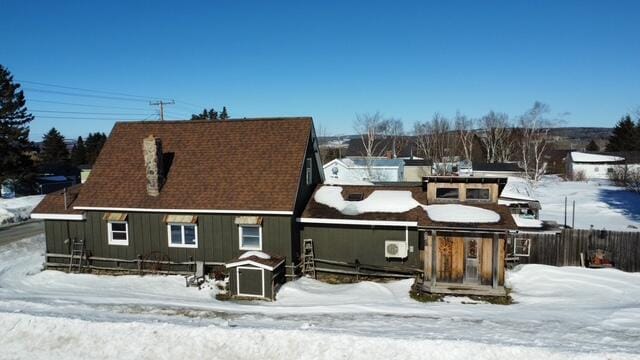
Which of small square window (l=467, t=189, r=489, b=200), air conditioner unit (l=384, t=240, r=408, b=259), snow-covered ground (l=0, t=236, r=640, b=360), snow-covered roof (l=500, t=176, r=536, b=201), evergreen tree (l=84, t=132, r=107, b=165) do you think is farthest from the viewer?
evergreen tree (l=84, t=132, r=107, b=165)

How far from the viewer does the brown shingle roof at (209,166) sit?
19047 mm

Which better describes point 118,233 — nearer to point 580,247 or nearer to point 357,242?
point 357,242

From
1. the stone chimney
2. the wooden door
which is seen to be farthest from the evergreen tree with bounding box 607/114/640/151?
the stone chimney

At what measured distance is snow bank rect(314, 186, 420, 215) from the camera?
1870 cm

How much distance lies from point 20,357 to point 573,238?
68.2 feet

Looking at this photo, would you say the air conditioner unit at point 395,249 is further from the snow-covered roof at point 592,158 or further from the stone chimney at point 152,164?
the snow-covered roof at point 592,158

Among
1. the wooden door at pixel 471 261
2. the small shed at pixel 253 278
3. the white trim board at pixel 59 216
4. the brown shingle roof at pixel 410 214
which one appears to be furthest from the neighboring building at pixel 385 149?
the small shed at pixel 253 278

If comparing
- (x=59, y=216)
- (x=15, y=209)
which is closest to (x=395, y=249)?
(x=59, y=216)

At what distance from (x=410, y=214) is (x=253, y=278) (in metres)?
6.93

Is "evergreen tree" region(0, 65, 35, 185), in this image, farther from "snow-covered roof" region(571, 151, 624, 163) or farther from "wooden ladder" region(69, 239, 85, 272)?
"snow-covered roof" region(571, 151, 624, 163)

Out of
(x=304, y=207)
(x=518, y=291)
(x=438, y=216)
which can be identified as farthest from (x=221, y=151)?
(x=518, y=291)

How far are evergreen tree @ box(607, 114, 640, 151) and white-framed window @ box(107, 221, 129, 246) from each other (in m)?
88.3

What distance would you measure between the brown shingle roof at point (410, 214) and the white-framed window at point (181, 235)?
16.7ft

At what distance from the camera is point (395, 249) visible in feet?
59.1
